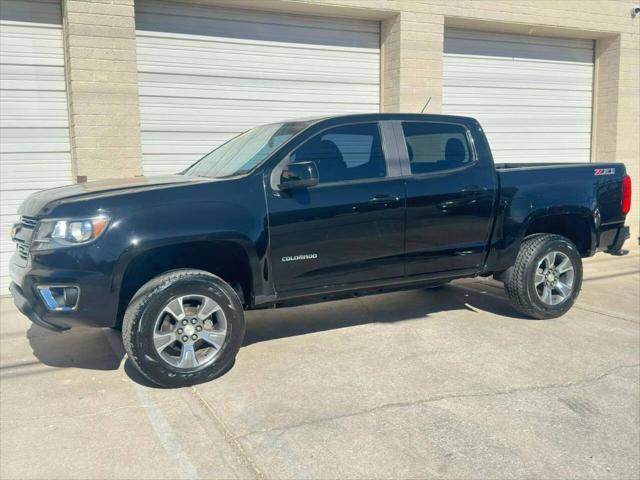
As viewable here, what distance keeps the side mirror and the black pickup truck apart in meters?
0.01

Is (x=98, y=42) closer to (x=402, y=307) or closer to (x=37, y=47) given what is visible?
(x=37, y=47)

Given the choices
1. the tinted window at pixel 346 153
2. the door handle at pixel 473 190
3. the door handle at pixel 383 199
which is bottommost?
the door handle at pixel 383 199

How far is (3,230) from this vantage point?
7.91 meters

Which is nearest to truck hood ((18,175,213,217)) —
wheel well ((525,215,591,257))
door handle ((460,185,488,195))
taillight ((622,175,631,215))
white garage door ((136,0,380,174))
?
door handle ((460,185,488,195))

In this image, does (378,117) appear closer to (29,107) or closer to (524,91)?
(29,107)

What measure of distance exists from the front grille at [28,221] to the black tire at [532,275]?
13.8ft

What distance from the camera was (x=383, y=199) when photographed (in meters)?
5.21

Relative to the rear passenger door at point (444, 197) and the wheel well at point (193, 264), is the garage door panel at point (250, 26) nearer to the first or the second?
the rear passenger door at point (444, 197)

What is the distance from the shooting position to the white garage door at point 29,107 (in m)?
7.68

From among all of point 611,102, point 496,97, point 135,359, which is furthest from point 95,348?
point 611,102

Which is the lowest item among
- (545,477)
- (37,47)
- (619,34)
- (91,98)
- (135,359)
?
(545,477)

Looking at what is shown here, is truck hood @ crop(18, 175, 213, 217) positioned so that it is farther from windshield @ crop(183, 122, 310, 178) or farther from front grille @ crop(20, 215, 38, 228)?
Result: windshield @ crop(183, 122, 310, 178)

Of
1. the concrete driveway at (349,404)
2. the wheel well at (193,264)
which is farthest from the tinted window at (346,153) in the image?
the concrete driveway at (349,404)

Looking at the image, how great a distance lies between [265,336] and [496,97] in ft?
24.6
